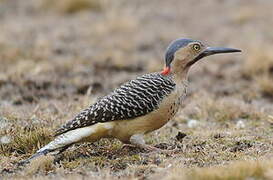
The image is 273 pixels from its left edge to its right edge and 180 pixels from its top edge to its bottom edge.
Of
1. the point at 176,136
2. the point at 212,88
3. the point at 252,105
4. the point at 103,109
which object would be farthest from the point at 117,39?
the point at 103,109

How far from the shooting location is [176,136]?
713 centimetres

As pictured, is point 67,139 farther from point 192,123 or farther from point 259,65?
point 259,65

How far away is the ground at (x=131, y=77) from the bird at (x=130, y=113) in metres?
0.22

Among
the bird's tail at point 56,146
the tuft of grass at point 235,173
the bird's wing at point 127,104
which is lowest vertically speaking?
the bird's tail at point 56,146

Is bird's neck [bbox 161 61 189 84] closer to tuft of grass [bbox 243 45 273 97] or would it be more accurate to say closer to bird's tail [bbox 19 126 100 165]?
bird's tail [bbox 19 126 100 165]

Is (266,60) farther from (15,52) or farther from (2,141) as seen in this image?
(2,141)

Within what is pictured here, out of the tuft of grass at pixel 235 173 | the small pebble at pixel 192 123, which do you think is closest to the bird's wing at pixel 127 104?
the tuft of grass at pixel 235 173

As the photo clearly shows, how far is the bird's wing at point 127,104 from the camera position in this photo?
6105 mm

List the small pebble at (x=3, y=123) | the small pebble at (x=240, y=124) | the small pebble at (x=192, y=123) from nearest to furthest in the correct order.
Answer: the small pebble at (x=3, y=123), the small pebble at (x=240, y=124), the small pebble at (x=192, y=123)

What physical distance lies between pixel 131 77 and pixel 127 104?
5431 mm

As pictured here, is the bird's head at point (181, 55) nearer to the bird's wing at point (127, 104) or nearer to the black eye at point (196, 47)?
the black eye at point (196, 47)

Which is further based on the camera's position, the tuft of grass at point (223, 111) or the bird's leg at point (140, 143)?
the tuft of grass at point (223, 111)

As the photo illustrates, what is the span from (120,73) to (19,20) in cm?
481

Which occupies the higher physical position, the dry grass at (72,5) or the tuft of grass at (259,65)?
the dry grass at (72,5)
